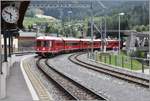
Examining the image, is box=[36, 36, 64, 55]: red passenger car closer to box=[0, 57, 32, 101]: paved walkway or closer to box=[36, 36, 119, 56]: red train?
box=[36, 36, 119, 56]: red train

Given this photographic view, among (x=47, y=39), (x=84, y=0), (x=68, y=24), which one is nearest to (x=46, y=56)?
(x=47, y=39)

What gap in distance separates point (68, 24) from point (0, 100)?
80840 millimetres

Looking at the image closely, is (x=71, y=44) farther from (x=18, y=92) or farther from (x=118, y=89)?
(x=18, y=92)

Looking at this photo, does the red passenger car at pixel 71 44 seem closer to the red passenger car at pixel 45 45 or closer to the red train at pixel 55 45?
the red train at pixel 55 45

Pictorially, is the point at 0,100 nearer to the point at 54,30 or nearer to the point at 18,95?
the point at 18,95

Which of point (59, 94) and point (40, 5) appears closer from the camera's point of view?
point (59, 94)

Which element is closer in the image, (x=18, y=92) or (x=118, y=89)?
(x=18, y=92)

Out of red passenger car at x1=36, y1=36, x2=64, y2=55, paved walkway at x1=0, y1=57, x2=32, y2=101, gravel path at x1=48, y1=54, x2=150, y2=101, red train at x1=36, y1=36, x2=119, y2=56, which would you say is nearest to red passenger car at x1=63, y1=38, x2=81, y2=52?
red train at x1=36, y1=36, x2=119, y2=56

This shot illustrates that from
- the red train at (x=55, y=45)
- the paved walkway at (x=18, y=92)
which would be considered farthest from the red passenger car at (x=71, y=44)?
the paved walkway at (x=18, y=92)

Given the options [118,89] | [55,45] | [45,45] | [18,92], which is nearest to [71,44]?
[55,45]

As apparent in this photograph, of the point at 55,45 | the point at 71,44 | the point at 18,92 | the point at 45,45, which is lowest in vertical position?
the point at 71,44

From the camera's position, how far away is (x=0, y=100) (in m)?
17.1

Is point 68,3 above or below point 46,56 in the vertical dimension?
above

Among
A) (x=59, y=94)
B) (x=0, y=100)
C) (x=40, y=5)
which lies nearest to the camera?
(x=0, y=100)
